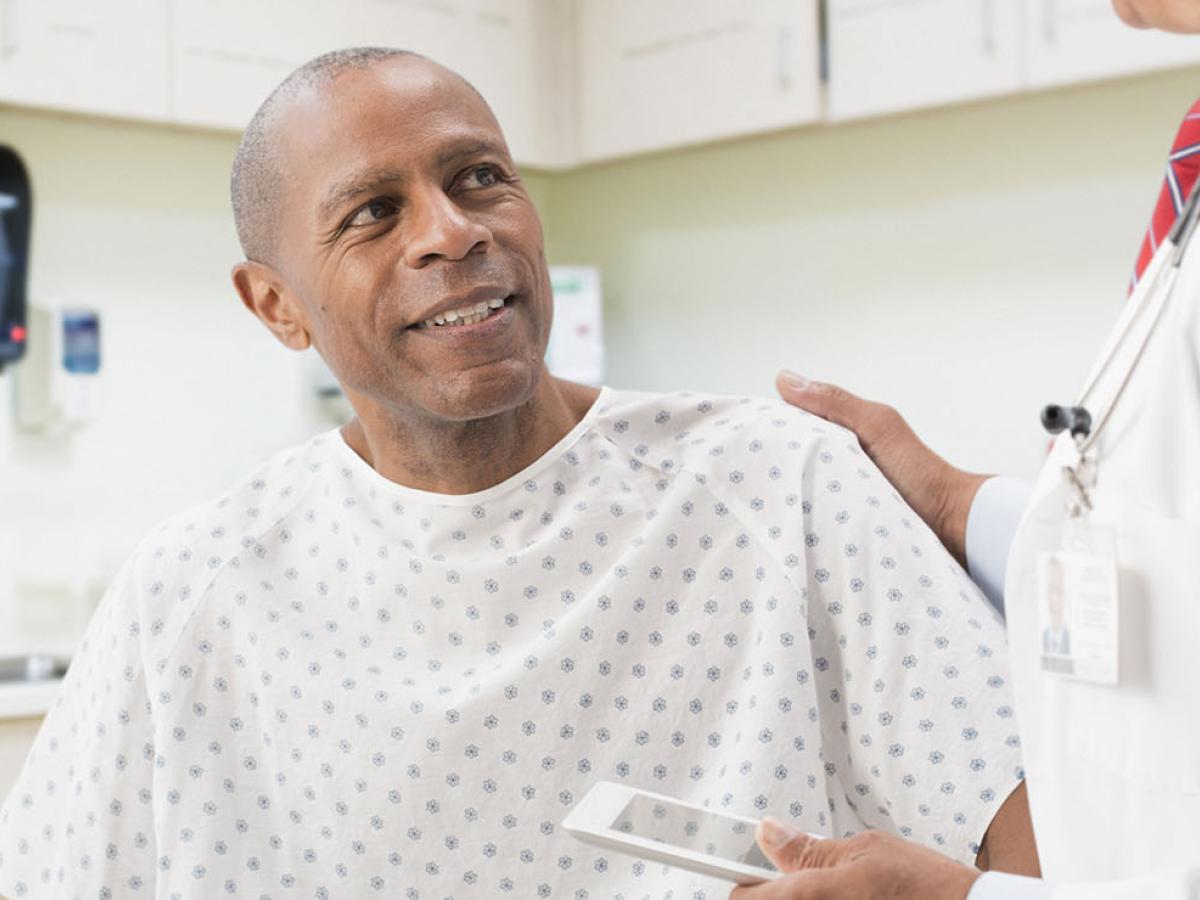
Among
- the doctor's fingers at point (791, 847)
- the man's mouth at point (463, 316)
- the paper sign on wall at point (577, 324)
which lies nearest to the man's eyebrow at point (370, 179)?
the man's mouth at point (463, 316)

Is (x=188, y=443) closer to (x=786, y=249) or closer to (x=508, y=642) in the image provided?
(x=786, y=249)

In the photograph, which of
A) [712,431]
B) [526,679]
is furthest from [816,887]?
[712,431]

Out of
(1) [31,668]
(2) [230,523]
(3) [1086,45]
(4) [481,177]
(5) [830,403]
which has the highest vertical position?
(3) [1086,45]

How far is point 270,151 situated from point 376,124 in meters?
0.14

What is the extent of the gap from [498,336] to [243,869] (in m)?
0.53

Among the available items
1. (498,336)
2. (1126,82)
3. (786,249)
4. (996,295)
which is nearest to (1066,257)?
(996,295)

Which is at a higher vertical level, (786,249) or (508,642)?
(786,249)

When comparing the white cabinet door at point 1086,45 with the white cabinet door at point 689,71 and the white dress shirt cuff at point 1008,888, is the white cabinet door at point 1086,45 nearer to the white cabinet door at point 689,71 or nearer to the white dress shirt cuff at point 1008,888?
the white cabinet door at point 689,71

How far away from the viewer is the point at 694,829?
2.95ft

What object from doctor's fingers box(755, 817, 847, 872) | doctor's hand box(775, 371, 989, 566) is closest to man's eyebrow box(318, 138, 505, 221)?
doctor's hand box(775, 371, 989, 566)

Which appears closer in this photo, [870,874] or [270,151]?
[870,874]

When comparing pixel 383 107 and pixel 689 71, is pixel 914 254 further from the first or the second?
pixel 383 107

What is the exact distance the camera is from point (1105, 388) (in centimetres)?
77

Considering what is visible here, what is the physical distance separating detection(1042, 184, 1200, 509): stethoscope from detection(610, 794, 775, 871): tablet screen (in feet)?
1.01
